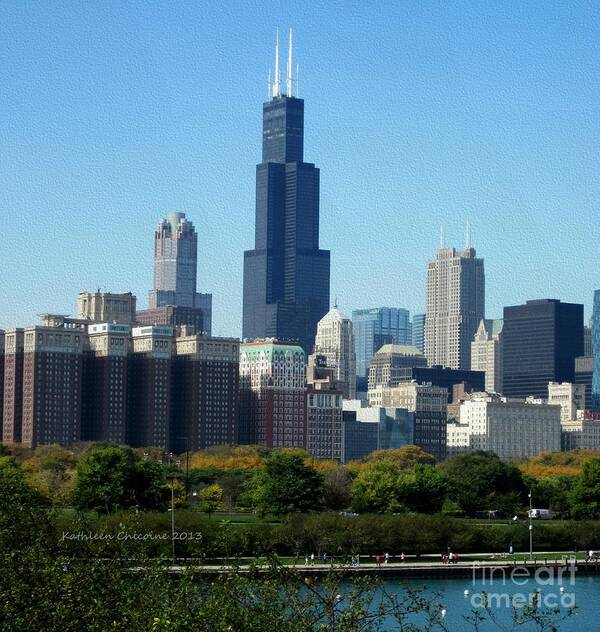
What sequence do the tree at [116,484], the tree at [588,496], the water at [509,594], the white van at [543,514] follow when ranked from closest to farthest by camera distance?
the water at [509,594], the tree at [116,484], the tree at [588,496], the white van at [543,514]

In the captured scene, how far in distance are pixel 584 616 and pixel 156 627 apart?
4405cm

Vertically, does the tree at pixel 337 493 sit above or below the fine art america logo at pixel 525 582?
above

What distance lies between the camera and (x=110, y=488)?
376 feet

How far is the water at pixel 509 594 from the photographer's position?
7619 cm

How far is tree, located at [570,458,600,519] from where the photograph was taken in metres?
126

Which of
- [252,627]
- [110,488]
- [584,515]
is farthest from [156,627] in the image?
[584,515]

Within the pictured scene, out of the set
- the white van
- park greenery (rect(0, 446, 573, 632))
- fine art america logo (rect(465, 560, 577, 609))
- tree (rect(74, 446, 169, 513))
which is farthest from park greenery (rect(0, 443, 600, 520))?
park greenery (rect(0, 446, 573, 632))

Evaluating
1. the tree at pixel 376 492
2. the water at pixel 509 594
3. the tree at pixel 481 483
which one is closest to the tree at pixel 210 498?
the tree at pixel 376 492

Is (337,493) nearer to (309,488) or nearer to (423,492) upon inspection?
(423,492)

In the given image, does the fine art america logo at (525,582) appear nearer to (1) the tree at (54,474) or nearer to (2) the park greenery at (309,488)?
(2) the park greenery at (309,488)

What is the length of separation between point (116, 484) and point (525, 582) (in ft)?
116

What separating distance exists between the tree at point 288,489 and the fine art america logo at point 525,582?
2722 centimetres

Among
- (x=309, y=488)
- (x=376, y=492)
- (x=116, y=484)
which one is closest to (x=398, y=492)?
(x=376, y=492)

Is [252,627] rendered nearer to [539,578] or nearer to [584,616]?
[584,616]
